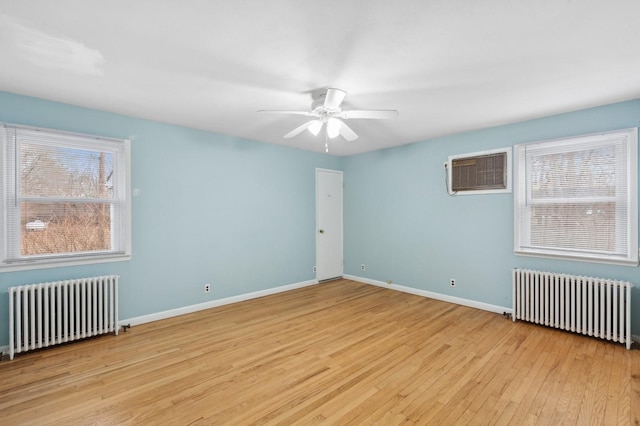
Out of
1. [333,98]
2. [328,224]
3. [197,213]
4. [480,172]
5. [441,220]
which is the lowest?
[328,224]

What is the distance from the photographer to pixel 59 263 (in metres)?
3.09

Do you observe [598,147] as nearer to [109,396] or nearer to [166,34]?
[166,34]

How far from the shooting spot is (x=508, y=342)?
10.2ft

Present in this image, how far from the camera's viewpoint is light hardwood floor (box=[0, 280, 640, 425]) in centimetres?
201

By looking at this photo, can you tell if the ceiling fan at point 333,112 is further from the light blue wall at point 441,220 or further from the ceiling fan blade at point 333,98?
the light blue wall at point 441,220

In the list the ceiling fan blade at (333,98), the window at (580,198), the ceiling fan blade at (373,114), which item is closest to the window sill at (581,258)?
the window at (580,198)

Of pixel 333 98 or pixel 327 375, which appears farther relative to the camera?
pixel 333 98

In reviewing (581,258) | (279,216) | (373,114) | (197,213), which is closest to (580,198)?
(581,258)

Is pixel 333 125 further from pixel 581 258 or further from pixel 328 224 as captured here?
pixel 581 258

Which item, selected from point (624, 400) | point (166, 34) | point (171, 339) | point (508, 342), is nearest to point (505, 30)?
point (166, 34)

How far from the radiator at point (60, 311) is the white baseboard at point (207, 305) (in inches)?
12.1

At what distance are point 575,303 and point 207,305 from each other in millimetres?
4516

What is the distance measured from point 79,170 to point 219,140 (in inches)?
67.1

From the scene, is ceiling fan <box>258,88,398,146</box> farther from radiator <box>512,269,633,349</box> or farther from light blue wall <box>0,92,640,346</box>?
radiator <box>512,269,633,349</box>
